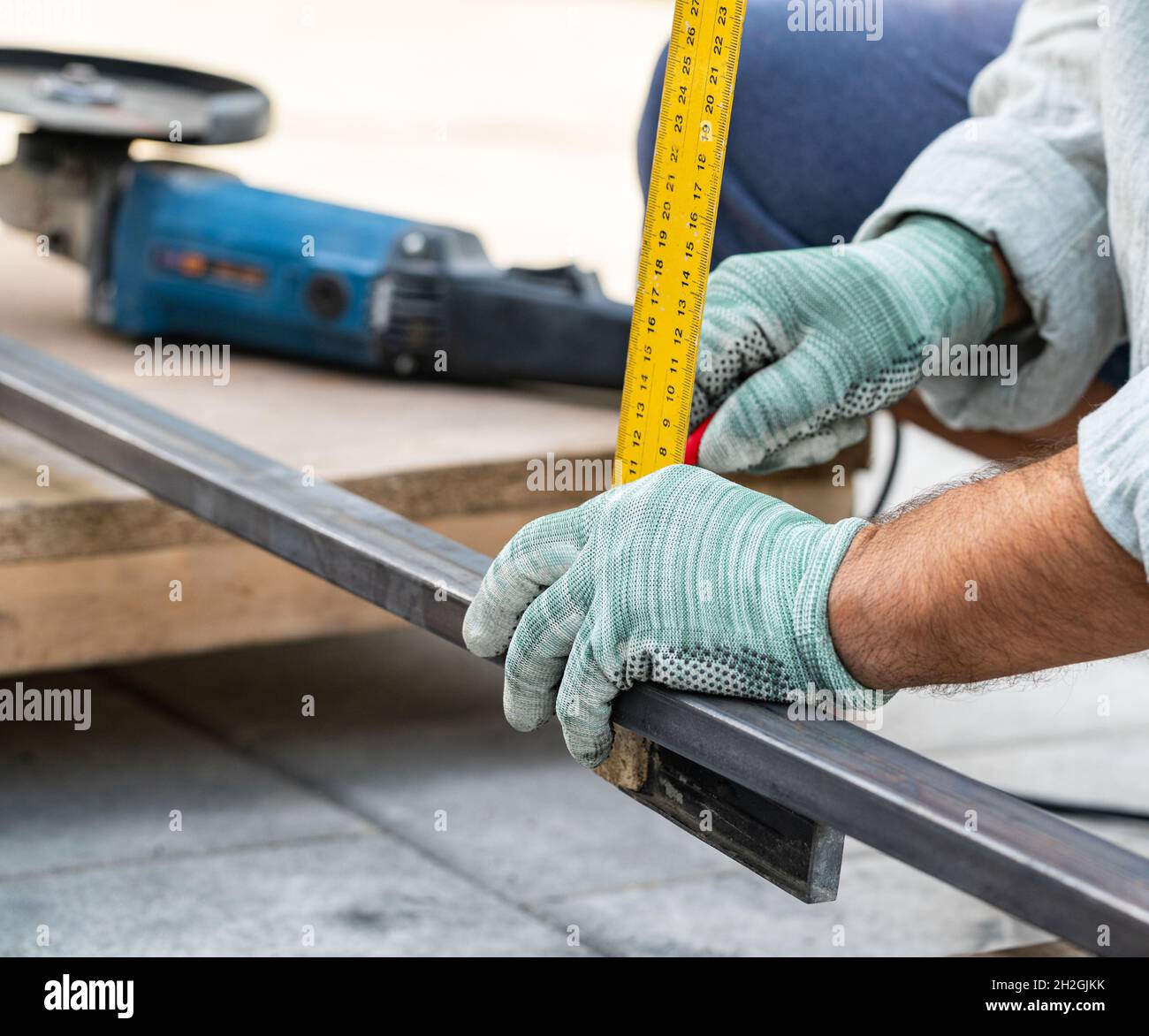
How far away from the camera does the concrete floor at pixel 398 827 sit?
1548mm

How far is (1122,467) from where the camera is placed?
0.89m

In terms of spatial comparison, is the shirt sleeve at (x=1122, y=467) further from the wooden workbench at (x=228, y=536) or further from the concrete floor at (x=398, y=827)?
the wooden workbench at (x=228, y=536)

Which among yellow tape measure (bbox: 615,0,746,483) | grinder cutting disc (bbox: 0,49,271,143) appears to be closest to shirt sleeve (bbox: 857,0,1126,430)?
yellow tape measure (bbox: 615,0,746,483)

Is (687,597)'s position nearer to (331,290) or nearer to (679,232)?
(679,232)

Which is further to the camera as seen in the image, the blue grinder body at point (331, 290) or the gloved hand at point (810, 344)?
the blue grinder body at point (331, 290)

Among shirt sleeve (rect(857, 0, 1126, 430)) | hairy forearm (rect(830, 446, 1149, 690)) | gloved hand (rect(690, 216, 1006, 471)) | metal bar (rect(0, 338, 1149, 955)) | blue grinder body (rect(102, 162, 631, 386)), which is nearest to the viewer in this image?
metal bar (rect(0, 338, 1149, 955))

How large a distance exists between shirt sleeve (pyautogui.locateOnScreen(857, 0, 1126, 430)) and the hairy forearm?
510 mm

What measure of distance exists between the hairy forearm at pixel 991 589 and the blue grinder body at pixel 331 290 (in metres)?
1.08

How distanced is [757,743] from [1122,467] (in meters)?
0.26

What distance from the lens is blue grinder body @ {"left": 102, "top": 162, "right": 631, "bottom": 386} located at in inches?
81.8

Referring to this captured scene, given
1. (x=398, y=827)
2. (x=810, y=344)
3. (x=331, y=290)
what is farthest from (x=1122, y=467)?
(x=331, y=290)

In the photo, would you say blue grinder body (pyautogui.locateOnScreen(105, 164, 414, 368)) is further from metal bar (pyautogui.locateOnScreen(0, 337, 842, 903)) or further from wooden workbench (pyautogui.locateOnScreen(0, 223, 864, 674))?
metal bar (pyautogui.locateOnScreen(0, 337, 842, 903))

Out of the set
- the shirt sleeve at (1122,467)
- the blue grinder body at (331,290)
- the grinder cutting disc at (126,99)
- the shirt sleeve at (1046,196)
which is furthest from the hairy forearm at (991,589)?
the grinder cutting disc at (126,99)

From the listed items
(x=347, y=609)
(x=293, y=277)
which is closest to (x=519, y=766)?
(x=347, y=609)
